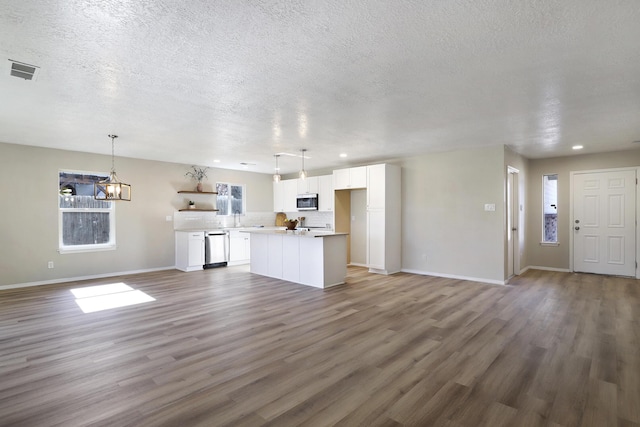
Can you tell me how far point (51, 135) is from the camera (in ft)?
16.4

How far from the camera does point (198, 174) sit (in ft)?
26.5

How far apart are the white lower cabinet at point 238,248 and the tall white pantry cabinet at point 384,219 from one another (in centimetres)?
319

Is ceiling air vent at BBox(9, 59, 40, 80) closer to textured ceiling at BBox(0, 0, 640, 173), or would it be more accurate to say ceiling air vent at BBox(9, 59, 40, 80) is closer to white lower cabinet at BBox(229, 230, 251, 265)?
textured ceiling at BBox(0, 0, 640, 173)

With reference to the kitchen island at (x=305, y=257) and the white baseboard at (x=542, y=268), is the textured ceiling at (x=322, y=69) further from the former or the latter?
the white baseboard at (x=542, y=268)


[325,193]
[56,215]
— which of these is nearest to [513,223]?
[325,193]

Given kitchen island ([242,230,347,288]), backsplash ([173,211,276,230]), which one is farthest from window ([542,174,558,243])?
backsplash ([173,211,276,230])

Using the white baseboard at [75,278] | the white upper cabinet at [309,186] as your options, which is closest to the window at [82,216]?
the white baseboard at [75,278]

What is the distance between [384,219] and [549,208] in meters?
3.76

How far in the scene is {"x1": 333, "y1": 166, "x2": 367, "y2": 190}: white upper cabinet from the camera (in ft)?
23.1

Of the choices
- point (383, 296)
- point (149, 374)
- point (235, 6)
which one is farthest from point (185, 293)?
point (235, 6)

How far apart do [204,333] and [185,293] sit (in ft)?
6.45

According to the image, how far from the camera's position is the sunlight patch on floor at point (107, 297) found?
453 centimetres

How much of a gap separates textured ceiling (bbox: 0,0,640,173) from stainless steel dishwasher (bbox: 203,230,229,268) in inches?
118

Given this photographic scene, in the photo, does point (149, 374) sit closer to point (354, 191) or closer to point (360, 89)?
point (360, 89)
